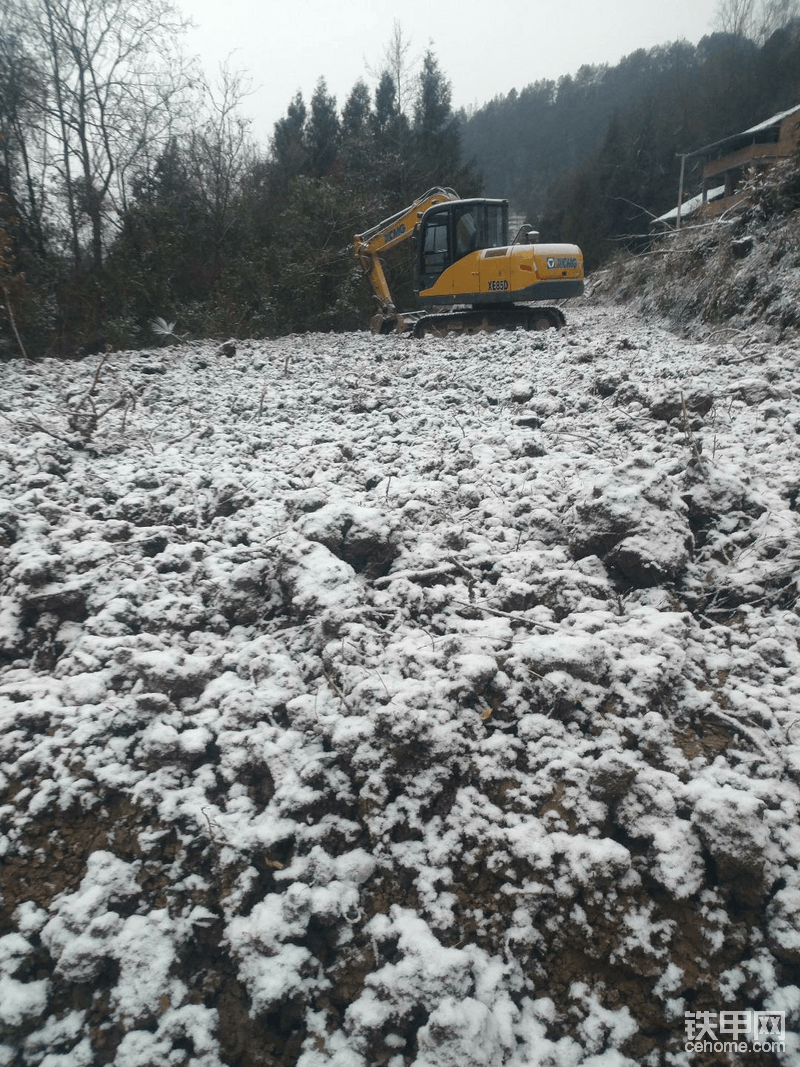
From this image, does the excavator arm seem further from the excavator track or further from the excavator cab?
the excavator track

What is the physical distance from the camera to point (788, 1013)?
142cm

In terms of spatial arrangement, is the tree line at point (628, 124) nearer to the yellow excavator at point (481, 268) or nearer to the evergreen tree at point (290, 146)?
the yellow excavator at point (481, 268)

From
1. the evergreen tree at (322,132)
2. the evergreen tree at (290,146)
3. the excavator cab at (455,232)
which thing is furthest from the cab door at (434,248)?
the evergreen tree at (322,132)

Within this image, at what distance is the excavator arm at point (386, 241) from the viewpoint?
35.1ft

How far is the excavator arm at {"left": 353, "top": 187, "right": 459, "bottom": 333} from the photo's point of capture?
10.7 meters

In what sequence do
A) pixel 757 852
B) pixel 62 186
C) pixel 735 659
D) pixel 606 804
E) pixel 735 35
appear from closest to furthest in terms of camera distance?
pixel 757 852
pixel 606 804
pixel 735 659
pixel 62 186
pixel 735 35

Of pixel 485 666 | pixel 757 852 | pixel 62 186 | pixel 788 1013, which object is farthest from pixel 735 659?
pixel 62 186

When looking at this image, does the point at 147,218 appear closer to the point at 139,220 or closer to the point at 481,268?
the point at 139,220

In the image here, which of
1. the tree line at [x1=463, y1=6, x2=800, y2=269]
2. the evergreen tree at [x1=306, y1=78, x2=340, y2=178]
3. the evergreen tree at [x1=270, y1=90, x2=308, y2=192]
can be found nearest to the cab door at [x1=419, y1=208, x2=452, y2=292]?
the tree line at [x1=463, y1=6, x2=800, y2=269]

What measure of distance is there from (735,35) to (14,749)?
210ft

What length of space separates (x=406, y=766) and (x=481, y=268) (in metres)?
9.12

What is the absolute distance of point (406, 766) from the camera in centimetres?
192

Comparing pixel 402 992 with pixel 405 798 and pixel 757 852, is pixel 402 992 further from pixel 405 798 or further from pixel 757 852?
pixel 757 852

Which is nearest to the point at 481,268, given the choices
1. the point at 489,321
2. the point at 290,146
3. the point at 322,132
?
the point at 489,321
